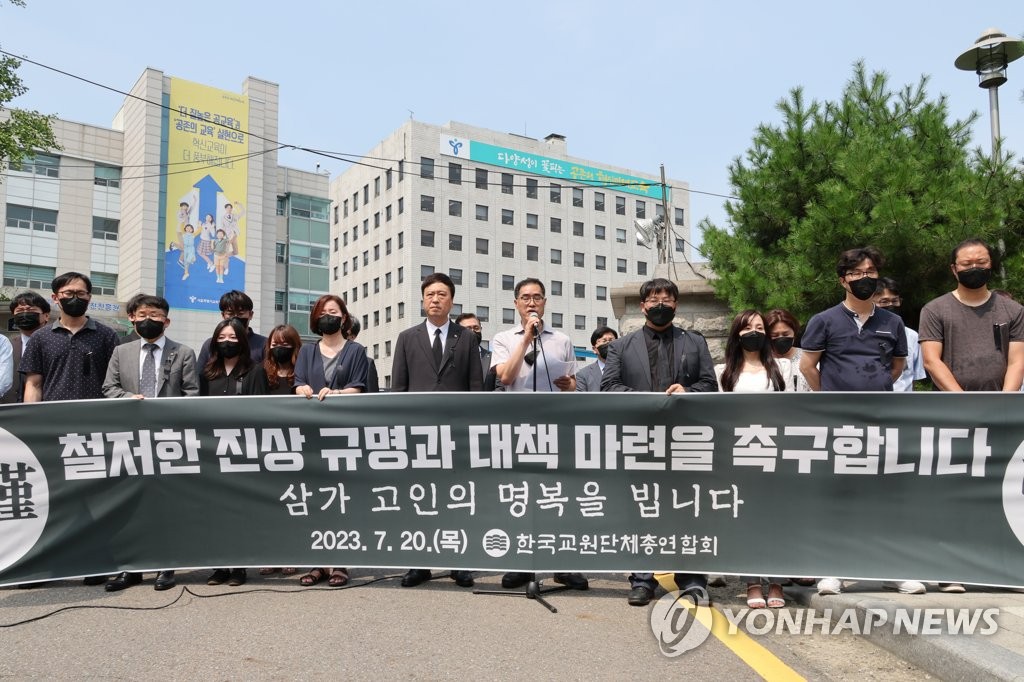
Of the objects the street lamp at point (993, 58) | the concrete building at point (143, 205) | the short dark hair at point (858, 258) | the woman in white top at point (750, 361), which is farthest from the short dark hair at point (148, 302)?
the concrete building at point (143, 205)

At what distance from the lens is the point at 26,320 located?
657cm

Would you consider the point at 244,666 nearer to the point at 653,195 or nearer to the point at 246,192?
the point at 246,192

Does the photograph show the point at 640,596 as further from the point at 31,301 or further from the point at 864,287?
the point at 31,301

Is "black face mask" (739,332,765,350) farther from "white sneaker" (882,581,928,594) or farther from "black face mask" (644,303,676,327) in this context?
"white sneaker" (882,581,928,594)

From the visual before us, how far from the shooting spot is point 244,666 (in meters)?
3.56

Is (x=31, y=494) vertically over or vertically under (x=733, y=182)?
under

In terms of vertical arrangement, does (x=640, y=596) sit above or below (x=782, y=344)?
below

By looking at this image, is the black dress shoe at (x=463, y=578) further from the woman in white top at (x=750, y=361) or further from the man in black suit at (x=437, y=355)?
the woman in white top at (x=750, y=361)

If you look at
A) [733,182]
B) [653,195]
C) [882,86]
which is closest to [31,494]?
[733,182]

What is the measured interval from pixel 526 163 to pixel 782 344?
69562 mm

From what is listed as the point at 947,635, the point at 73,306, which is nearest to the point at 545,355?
the point at 947,635

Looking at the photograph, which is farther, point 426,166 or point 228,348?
point 426,166

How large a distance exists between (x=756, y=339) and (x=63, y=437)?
4.43 metres

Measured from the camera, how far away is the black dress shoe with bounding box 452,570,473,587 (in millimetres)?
5289
